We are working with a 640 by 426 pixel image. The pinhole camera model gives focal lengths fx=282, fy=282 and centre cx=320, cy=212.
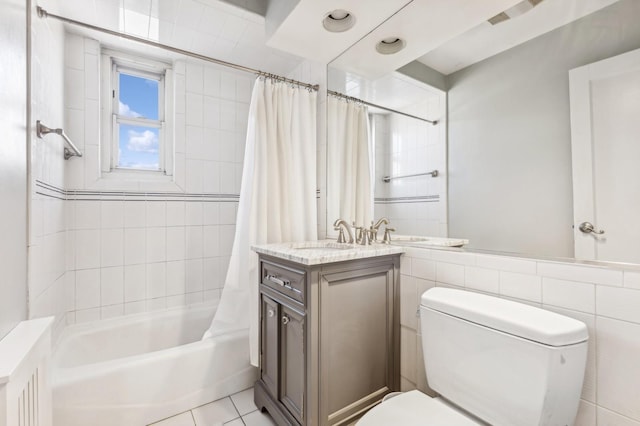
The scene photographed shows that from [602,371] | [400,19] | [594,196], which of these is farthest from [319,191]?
[602,371]

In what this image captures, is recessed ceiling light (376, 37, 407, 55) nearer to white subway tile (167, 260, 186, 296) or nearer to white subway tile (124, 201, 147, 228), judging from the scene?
white subway tile (124, 201, 147, 228)

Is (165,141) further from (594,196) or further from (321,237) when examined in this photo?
(594,196)

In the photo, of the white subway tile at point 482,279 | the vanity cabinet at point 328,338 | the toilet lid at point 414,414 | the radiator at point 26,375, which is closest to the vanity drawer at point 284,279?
the vanity cabinet at point 328,338

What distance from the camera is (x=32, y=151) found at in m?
1.24

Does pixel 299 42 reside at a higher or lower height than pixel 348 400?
higher

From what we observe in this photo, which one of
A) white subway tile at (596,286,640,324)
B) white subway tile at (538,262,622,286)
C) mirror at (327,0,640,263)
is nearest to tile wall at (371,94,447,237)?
mirror at (327,0,640,263)

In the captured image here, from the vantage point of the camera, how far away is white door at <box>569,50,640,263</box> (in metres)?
0.88

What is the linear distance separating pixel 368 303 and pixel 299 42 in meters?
1.58

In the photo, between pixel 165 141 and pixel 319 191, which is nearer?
pixel 319 191

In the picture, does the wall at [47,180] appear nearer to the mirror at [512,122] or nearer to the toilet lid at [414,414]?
the toilet lid at [414,414]

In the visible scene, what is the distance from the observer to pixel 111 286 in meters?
2.09

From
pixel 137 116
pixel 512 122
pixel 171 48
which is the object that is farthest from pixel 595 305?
pixel 137 116

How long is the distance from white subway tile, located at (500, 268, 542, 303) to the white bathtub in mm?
1466

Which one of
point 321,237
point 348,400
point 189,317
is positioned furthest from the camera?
point 189,317
